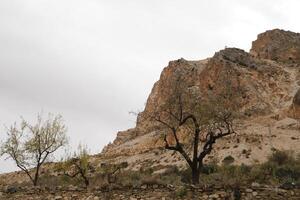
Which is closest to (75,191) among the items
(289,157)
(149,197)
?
(149,197)

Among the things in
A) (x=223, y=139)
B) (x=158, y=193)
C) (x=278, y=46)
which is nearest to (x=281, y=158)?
(x=223, y=139)

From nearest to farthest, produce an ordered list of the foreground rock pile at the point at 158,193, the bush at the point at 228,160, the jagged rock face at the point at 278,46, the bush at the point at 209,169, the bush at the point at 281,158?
the foreground rock pile at the point at 158,193
the bush at the point at 209,169
the bush at the point at 281,158
the bush at the point at 228,160
the jagged rock face at the point at 278,46

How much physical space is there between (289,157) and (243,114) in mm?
24314

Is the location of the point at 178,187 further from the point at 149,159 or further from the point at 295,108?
the point at 295,108

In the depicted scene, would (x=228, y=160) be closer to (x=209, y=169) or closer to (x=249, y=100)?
(x=209, y=169)

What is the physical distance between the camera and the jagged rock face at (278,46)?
280 ft

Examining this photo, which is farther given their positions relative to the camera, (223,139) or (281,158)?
(223,139)

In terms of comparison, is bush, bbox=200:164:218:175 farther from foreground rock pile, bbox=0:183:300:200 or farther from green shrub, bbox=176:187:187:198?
green shrub, bbox=176:187:187:198

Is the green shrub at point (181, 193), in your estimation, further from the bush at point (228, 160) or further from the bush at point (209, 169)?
the bush at point (228, 160)

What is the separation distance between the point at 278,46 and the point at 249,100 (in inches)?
1114

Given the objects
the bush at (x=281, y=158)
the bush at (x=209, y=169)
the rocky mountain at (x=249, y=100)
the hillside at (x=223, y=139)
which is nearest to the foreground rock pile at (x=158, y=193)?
the hillside at (x=223, y=139)

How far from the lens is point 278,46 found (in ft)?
292

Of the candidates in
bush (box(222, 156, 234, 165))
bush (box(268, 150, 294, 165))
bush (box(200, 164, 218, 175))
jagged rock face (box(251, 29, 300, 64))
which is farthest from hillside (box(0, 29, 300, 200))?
bush (box(200, 164, 218, 175))

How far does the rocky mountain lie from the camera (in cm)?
4728
